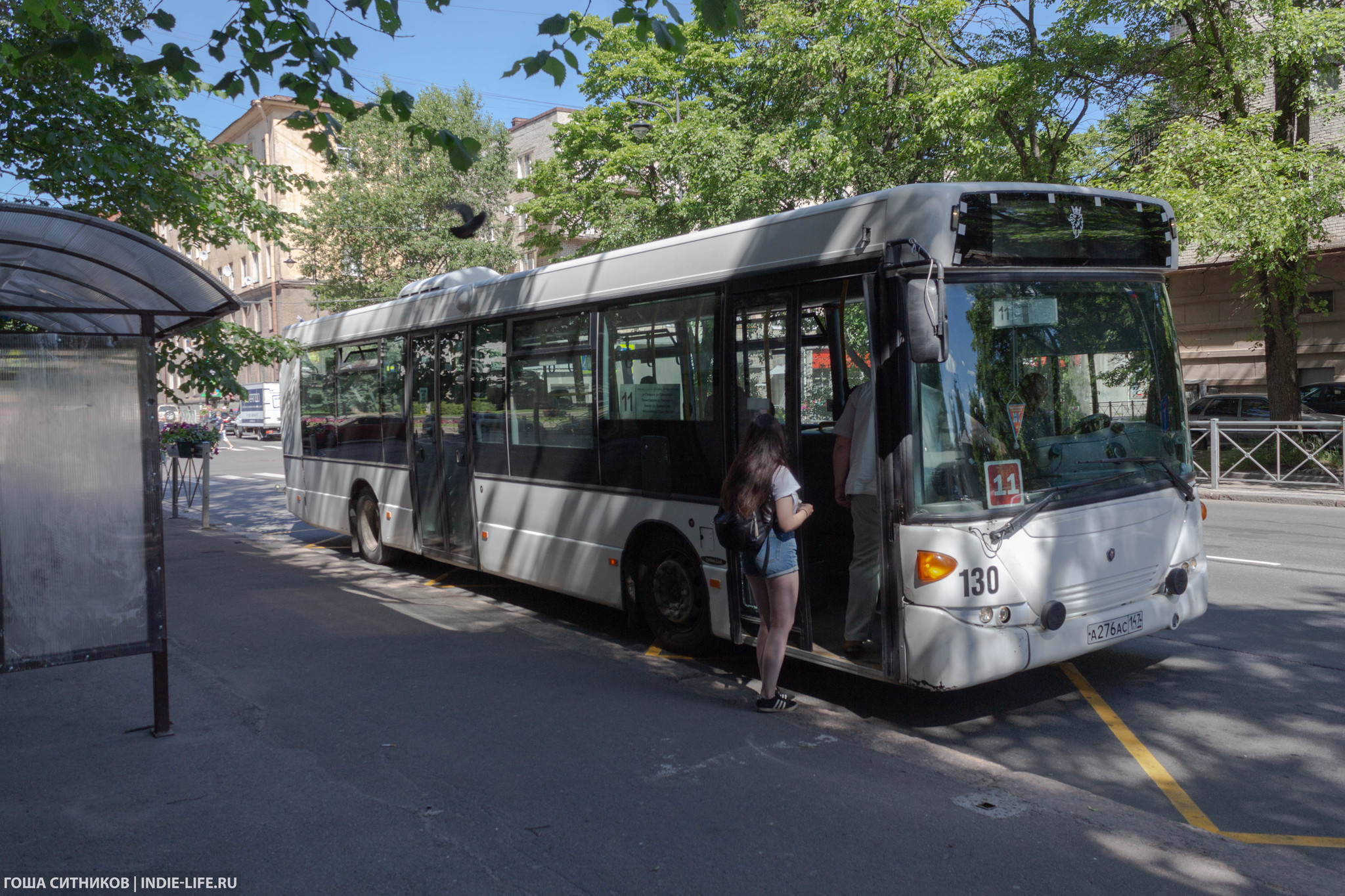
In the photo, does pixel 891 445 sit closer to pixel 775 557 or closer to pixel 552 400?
pixel 775 557

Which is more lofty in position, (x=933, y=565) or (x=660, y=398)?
(x=660, y=398)

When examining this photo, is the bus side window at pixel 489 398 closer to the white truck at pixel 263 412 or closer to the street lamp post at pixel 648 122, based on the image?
the street lamp post at pixel 648 122

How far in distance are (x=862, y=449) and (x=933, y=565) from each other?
846 mm

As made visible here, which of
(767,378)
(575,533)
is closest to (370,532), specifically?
(575,533)

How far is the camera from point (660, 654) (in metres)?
7.45

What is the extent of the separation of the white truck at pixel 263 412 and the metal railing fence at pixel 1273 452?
45.7 m

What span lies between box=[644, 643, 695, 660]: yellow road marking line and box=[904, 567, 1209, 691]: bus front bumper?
2.35 meters

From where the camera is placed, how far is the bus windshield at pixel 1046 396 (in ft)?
17.3

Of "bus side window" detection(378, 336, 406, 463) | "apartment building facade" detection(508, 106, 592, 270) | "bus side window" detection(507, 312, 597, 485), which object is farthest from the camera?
"apartment building facade" detection(508, 106, 592, 270)

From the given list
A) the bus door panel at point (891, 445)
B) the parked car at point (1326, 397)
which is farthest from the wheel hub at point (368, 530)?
the parked car at point (1326, 397)

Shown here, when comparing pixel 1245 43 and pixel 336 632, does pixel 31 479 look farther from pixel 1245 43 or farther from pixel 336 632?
pixel 1245 43

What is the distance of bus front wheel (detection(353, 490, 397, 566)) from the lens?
1183cm

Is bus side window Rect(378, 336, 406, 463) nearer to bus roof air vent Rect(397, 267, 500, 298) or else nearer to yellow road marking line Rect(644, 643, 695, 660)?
bus roof air vent Rect(397, 267, 500, 298)

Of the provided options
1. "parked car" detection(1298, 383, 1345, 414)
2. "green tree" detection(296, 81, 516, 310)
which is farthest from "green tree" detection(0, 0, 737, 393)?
"green tree" detection(296, 81, 516, 310)
